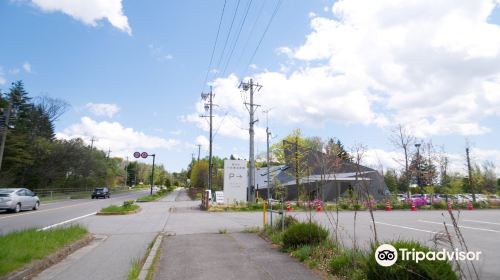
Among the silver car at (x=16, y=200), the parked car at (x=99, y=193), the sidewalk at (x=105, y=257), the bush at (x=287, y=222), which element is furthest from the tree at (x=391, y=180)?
the sidewalk at (x=105, y=257)

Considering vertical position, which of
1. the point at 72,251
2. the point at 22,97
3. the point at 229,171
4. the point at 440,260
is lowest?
the point at 72,251

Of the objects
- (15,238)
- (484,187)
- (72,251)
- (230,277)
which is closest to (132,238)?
(72,251)

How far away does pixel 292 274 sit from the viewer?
23.1 feet

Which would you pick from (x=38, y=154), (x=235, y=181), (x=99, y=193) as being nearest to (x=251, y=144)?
(x=235, y=181)

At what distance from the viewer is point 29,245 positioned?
8633 mm

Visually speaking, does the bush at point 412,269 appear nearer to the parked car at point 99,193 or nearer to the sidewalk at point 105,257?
the sidewalk at point 105,257

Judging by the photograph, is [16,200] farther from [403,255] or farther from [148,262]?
[403,255]

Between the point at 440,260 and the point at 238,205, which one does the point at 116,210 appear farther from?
the point at 440,260

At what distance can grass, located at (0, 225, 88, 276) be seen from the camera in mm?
7238

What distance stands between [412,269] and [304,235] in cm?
441

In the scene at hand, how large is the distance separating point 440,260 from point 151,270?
5.21 metres

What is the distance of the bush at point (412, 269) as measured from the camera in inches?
182

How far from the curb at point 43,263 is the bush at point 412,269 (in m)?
6.12

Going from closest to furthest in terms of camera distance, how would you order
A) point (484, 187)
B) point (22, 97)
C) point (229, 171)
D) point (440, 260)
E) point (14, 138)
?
point (440, 260) → point (229, 171) → point (484, 187) → point (14, 138) → point (22, 97)
